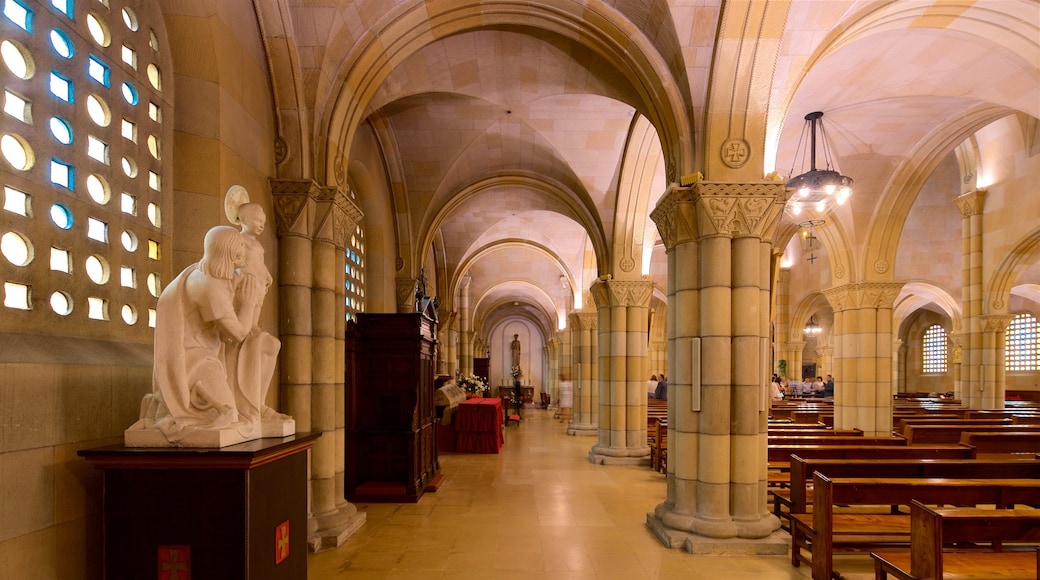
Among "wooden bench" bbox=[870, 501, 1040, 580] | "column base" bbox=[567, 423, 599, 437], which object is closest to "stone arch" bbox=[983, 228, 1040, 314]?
"column base" bbox=[567, 423, 599, 437]

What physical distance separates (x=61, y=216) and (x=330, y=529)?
3.71m

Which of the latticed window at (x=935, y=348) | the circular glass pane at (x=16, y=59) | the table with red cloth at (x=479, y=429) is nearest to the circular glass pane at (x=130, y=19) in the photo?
the circular glass pane at (x=16, y=59)

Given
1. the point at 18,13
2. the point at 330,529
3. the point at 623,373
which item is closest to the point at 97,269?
the point at 18,13

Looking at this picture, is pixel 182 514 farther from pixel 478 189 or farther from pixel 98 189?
pixel 478 189

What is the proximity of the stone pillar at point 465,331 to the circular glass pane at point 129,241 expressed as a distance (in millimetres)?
17628

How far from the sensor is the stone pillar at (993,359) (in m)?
13.4

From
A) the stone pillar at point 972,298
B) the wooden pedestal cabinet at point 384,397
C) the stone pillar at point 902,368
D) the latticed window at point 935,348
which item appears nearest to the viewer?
the wooden pedestal cabinet at point 384,397

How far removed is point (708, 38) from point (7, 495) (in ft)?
20.8

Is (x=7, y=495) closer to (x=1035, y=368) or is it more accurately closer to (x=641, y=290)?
(x=641, y=290)

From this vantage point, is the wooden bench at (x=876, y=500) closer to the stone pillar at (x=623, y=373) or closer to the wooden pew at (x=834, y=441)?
the wooden pew at (x=834, y=441)

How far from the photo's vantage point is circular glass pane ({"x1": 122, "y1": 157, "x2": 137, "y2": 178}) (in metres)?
3.86

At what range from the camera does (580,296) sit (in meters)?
16.7

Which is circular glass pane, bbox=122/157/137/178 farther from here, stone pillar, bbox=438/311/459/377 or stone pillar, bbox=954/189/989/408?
stone pillar, bbox=954/189/989/408

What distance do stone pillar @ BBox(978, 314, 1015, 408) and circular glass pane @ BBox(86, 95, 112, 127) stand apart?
1696 centimetres
